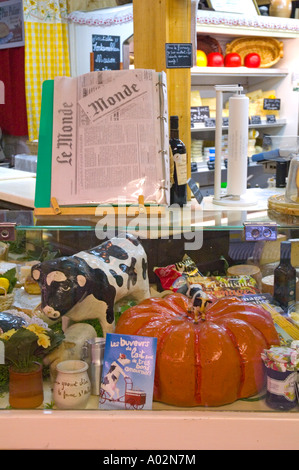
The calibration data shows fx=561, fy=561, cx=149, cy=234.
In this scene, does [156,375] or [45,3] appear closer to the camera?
[156,375]

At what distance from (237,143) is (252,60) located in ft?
14.3

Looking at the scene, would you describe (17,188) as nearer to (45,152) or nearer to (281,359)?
(45,152)

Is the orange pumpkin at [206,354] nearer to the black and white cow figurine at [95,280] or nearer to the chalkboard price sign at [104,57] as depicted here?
the black and white cow figurine at [95,280]

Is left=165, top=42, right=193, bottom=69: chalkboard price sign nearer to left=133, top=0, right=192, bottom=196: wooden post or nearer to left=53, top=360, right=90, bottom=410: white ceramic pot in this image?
left=133, top=0, right=192, bottom=196: wooden post

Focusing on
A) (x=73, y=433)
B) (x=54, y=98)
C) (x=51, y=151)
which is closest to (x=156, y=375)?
(x=73, y=433)

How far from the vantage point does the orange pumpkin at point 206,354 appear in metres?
1.47

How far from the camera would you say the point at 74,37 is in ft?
22.6

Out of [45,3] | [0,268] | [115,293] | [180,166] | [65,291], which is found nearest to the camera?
[65,291]

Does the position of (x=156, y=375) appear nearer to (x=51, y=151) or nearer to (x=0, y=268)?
(x=0, y=268)

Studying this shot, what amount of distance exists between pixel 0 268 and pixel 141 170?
589mm

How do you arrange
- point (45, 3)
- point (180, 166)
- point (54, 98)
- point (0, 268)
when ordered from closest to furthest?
point (0, 268), point (54, 98), point (180, 166), point (45, 3)

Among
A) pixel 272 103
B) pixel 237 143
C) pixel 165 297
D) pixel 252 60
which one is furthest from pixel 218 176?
pixel 272 103

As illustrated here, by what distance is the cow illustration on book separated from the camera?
1518 millimetres

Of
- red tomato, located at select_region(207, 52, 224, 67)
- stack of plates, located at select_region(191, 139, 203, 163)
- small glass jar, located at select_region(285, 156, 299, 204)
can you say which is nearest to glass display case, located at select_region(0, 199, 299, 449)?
small glass jar, located at select_region(285, 156, 299, 204)
